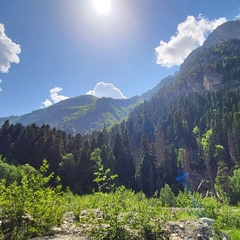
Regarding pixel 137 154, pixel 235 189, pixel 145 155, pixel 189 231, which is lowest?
pixel 235 189

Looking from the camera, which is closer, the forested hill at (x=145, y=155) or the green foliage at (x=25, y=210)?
the green foliage at (x=25, y=210)

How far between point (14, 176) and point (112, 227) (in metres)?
58.8

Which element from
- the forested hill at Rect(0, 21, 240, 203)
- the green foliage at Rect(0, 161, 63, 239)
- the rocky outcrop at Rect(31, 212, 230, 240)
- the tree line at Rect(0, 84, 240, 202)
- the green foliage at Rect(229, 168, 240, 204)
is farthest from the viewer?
the tree line at Rect(0, 84, 240, 202)

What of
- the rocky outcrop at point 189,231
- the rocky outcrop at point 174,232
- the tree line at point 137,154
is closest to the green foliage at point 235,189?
the tree line at point 137,154

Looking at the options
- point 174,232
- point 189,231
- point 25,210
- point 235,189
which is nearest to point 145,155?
point 235,189

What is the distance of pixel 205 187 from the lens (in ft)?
357

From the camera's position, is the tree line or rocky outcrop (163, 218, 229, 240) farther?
the tree line

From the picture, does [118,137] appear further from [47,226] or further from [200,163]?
[47,226]

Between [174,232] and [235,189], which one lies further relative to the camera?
[235,189]

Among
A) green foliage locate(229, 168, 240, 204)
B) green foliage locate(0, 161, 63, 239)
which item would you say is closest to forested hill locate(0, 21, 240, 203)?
green foliage locate(229, 168, 240, 204)

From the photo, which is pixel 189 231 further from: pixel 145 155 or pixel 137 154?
pixel 137 154

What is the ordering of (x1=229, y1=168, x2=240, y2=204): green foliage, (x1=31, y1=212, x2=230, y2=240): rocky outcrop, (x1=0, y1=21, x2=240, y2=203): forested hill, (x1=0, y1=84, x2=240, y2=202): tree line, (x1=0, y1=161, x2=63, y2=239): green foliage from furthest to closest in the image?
(x1=0, y1=84, x2=240, y2=202): tree line < (x1=0, y1=21, x2=240, y2=203): forested hill < (x1=229, y1=168, x2=240, y2=204): green foliage < (x1=0, y1=161, x2=63, y2=239): green foliage < (x1=31, y1=212, x2=230, y2=240): rocky outcrop

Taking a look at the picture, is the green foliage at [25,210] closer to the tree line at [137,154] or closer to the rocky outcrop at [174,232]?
the rocky outcrop at [174,232]

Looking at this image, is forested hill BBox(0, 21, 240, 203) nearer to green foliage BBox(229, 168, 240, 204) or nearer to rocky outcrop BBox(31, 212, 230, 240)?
green foliage BBox(229, 168, 240, 204)
